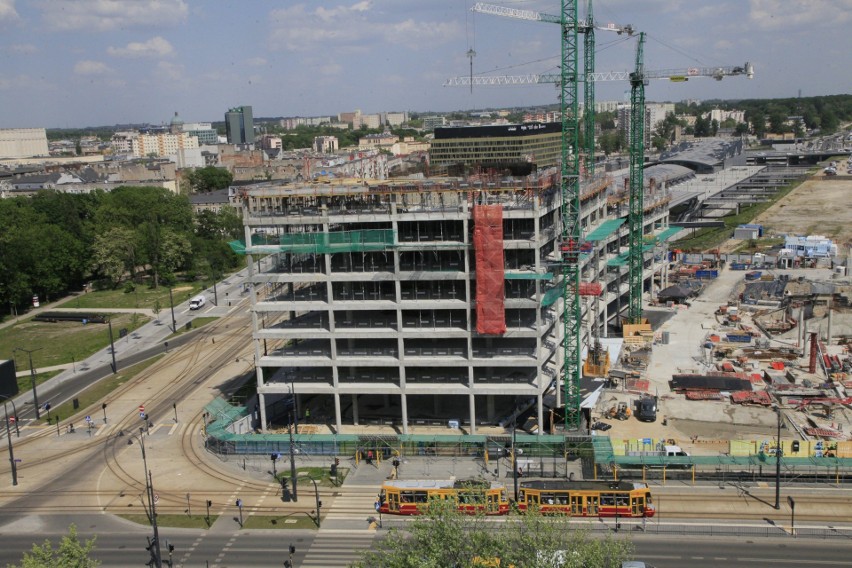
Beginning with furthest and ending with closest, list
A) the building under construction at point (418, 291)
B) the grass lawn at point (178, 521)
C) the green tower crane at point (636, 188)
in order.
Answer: the green tower crane at point (636, 188) → the building under construction at point (418, 291) → the grass lawn at point (178, 521)

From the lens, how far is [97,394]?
91.5 meters

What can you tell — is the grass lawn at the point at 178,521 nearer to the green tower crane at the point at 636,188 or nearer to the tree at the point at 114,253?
the green tower crane at the point at 636,188

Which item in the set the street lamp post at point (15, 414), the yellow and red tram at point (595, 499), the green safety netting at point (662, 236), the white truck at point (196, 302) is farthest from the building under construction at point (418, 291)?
the white truck at point (196, 302)

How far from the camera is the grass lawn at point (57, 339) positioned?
108562 millimetres

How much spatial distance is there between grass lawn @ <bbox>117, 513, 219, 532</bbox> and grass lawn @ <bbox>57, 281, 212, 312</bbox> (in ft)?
250

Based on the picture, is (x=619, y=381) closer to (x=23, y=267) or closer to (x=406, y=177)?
(x=406, y=177)

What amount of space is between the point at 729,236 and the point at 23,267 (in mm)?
149116

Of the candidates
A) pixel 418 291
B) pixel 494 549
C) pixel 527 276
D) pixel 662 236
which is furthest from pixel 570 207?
pixel 662 236

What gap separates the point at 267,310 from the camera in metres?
72.5

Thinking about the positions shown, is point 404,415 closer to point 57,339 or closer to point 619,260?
point 619,260

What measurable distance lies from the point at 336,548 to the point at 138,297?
103843 mm

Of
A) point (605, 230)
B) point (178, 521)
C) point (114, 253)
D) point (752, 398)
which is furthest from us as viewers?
point (114, 253)

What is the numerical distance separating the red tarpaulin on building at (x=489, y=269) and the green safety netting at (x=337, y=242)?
322 inches

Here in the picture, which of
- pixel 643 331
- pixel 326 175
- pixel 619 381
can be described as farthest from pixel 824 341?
pixel 326 175
